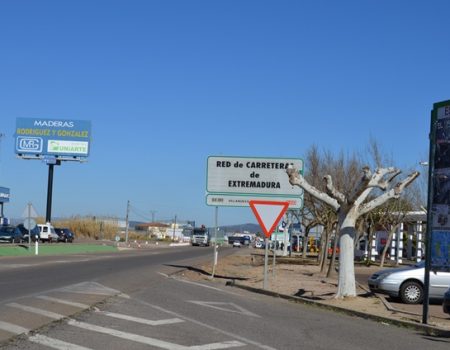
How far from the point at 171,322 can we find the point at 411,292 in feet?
28.7

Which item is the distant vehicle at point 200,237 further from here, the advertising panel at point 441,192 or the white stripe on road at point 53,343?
the white stripe on road at point 53,343

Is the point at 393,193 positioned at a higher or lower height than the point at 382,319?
higher

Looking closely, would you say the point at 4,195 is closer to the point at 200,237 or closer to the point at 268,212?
the point at 200,237

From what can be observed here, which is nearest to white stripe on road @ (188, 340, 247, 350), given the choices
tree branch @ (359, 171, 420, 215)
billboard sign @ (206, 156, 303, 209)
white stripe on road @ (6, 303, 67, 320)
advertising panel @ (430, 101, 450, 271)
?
white stripe on road @ (6, 303, 67, 320)

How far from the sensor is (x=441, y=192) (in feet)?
44.8

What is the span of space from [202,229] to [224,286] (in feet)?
240

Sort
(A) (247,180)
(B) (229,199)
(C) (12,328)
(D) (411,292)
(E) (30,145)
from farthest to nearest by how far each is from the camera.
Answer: (E) (30,145), (B) (229,199), (A) (247,180), (D) (411,292), (C) (12,328)

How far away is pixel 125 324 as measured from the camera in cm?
1132

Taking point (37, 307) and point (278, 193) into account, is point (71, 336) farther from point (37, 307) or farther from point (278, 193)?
point (278, 193)

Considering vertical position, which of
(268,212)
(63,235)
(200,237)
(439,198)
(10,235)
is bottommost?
(200,237)

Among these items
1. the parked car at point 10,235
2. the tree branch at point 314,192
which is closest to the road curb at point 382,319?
the tree branch at point 314,192

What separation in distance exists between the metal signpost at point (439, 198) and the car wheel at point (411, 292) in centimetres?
455

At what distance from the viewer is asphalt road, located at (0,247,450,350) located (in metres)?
9.79

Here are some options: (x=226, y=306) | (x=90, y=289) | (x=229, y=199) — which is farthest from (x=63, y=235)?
(x=226, y=306)
